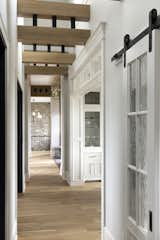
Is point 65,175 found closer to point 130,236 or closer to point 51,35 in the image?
point 51,35

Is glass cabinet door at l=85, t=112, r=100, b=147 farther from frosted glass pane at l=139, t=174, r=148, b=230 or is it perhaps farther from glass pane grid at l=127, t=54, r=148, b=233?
frosted glass pane at l=139, t=174, r=148, b=230

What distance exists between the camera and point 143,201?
216cm

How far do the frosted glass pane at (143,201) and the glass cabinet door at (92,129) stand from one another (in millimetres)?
5131

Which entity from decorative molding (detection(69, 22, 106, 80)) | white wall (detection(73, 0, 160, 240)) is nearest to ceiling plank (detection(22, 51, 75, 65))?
decorative molding (detection(69, 22, 106, 80))

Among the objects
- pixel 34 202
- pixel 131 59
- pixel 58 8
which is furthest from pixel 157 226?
pixel 34 202

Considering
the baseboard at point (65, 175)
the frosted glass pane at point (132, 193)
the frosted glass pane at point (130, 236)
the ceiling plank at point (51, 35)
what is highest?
the ceiling plank at point (51, 35)

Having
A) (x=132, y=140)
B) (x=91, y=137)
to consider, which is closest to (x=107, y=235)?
(x=132, y=140)

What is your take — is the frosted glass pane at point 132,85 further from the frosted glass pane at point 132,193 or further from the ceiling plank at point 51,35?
the ceiling plank at point 51,35

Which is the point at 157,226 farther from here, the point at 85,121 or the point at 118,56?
the point at 85,121

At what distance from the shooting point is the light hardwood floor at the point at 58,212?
12.5 feet

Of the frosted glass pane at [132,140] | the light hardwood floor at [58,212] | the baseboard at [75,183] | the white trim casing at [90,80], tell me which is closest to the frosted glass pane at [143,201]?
the frosted glass pane at [132,140]

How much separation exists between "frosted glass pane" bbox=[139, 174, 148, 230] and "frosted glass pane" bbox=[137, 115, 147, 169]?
11 cm

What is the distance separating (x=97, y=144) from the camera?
7.51m

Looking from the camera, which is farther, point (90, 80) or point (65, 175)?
point (65, 175)
